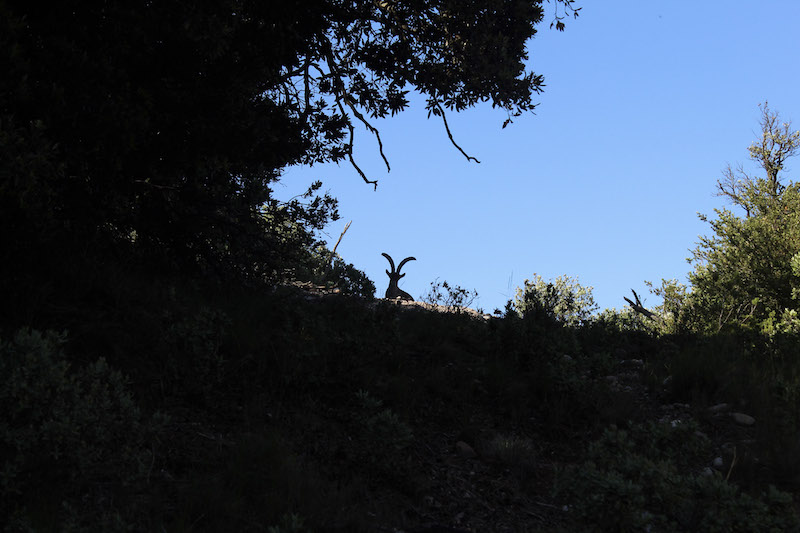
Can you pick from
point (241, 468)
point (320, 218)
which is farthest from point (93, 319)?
point (320, 218)

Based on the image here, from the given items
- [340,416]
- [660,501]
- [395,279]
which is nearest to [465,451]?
[340,416]

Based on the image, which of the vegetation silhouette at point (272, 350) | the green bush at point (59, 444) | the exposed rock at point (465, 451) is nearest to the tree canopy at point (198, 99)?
the vegetation silhouette at point (272, 350)

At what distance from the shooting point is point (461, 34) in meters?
9.70

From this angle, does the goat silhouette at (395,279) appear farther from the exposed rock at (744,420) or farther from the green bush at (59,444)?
the green bush at (59,444)

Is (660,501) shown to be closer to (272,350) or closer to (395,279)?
(272,350)

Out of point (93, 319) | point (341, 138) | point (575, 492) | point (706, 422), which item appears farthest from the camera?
point (341, 138)

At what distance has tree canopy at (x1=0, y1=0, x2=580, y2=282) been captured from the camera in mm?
6113

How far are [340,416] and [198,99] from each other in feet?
12.9

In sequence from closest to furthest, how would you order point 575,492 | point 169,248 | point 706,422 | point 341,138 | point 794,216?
point 575,492, point 706,422, point 169,248, point 341,138, point 794,216

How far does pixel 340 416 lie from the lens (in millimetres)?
6242

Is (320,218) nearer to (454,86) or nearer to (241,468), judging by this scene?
(454,86)

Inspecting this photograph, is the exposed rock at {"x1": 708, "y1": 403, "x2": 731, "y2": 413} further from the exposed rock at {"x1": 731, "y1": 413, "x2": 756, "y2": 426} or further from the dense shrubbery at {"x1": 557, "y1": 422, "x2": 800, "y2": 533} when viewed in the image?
the dense shrubbery at {"x1": 557, "y1": 422, "x2": 800, "y2": 533}

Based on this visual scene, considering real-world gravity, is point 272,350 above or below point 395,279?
below

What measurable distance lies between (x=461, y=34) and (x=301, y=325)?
197 inches
